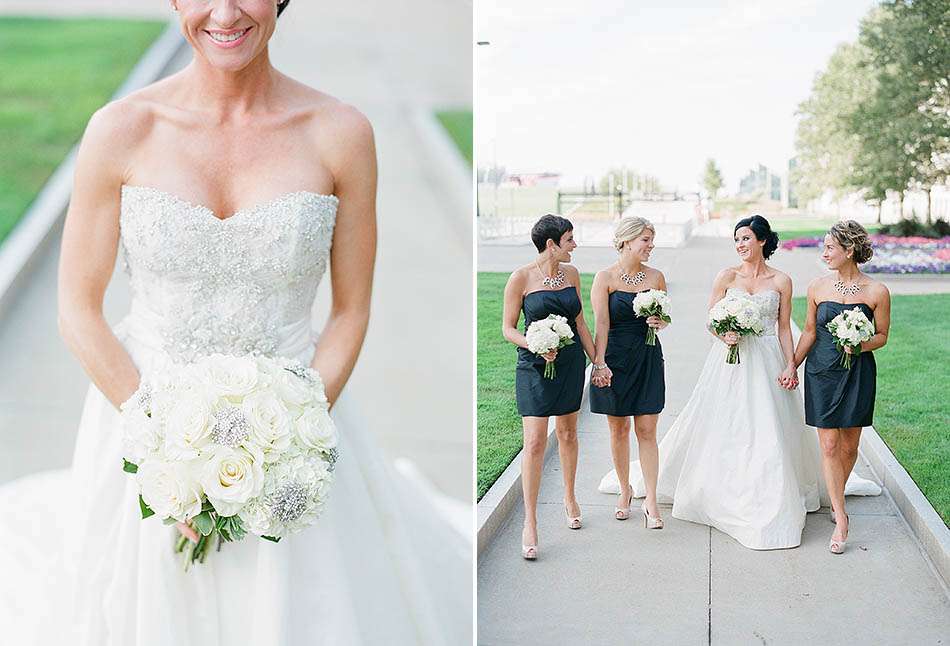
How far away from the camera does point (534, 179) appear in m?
3.11

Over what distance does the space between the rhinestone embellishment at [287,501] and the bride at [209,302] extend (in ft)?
1.10

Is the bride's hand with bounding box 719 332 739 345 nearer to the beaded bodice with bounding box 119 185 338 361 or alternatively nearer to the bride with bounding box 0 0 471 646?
the bride with bounding box 0 0 471 646

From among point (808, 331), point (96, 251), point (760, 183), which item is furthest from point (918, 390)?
point (96, 251)

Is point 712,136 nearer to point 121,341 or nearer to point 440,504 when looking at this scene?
point 440,504

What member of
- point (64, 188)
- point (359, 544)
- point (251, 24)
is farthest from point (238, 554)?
point (64, 188)

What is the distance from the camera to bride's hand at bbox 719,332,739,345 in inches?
118

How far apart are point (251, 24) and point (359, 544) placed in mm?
1250

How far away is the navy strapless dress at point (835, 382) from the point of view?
9.38 feet

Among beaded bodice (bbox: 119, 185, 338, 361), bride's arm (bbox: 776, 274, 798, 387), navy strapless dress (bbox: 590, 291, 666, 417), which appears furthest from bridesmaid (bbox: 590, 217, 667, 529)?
beaded bodice (bbox: 119, 185, 338, 361)

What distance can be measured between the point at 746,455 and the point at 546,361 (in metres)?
0.66

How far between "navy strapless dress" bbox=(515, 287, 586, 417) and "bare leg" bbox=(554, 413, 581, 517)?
32 mm

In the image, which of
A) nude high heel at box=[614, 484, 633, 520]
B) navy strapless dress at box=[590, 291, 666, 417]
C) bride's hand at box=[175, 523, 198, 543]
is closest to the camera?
bride's hand at box=[175, 523, 198, 543]

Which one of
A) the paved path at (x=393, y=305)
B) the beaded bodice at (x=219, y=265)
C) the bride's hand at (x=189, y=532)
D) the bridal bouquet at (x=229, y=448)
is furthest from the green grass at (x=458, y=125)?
the bridal bouquet at (x=229, y=448)

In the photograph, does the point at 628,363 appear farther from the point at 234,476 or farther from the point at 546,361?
the point at 234,476
